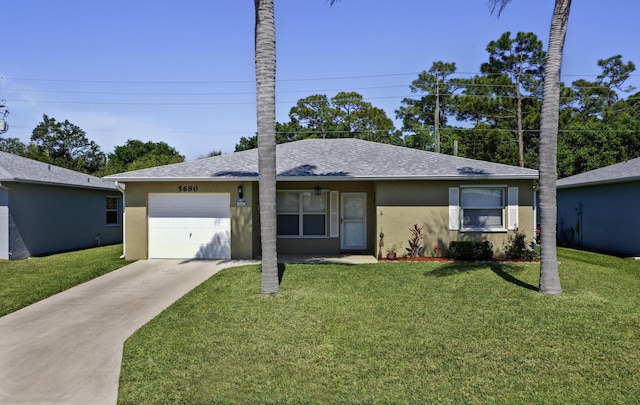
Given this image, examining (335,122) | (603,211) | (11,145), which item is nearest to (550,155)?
(603,211)

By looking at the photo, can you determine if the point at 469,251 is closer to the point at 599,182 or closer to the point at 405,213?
the point at 405,213

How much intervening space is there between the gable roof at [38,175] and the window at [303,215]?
7704 mm

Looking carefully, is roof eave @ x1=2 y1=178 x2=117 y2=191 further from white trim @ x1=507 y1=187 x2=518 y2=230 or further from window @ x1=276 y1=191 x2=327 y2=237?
white trim @ x1=507 y1=187 x2=518 y2=230

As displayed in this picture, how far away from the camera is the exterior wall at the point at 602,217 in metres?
15.1

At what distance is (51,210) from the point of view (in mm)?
15852

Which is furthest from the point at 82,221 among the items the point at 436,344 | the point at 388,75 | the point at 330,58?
the point at 388,75

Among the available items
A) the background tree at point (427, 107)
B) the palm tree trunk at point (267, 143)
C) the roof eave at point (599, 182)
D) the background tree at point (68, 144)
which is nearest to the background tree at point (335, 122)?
the background tree at point (427, 107)

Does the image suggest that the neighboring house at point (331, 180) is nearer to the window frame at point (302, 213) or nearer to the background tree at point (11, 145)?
the window frame at point (302, 213)

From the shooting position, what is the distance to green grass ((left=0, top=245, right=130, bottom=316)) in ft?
28.8

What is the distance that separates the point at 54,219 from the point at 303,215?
9609 millimetres

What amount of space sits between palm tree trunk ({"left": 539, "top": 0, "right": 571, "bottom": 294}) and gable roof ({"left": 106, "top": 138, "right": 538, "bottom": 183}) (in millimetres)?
4331

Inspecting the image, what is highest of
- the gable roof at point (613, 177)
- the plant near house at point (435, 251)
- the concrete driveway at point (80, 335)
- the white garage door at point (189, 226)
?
the gable roof at point (613, 177)

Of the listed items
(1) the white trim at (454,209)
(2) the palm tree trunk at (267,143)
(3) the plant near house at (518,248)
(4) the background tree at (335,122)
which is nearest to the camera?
(2) the palm tree trunk at (267,143)

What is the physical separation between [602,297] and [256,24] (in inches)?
336
